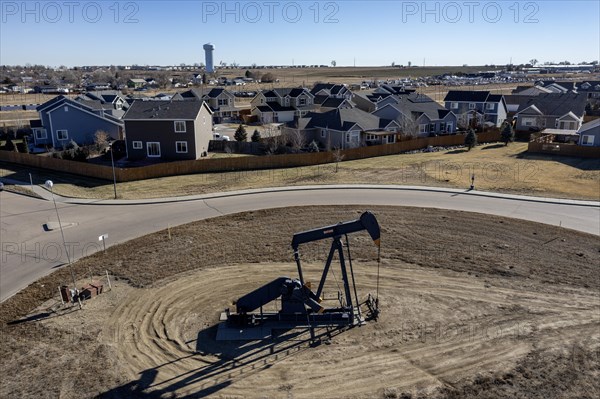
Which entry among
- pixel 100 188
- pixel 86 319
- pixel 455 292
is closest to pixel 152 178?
pixel 100 188

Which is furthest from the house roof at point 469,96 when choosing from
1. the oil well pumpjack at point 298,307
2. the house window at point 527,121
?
the oil well pumpjack at point 298,307

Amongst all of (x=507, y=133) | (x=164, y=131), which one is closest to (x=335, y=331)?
(x=164, y=131)

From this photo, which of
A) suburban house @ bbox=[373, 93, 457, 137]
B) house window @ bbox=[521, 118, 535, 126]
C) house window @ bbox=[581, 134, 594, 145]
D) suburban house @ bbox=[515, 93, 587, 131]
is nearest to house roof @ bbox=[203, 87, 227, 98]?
suburban house @ bbox=[373, 93, 457, 137]

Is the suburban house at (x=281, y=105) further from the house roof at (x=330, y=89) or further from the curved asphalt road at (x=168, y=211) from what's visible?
the curved asphalt road at (x=168, y=211)

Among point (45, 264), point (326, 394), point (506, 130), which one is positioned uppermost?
point (506, 130)

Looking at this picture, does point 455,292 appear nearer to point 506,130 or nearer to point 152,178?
point 152,178
